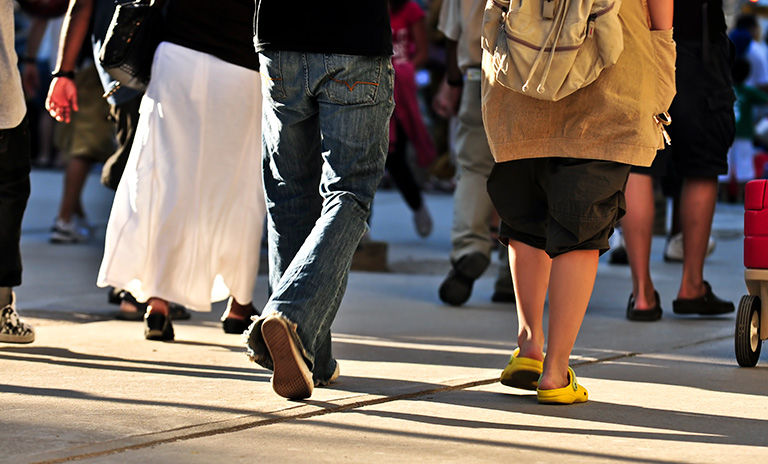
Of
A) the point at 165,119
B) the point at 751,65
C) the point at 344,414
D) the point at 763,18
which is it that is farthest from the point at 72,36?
the point at 763,18

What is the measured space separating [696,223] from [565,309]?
206 cm

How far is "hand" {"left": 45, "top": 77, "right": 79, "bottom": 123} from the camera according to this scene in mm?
4609

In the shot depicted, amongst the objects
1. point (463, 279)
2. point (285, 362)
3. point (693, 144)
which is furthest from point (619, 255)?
point (285, 362)

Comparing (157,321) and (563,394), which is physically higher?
(563,394)

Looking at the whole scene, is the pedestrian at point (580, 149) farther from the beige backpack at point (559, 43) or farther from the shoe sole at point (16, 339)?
the shoe sole at point (16, 339)

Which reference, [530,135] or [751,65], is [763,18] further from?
[530,135]

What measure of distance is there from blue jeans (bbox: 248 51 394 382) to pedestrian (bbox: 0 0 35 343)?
1119 millimetres

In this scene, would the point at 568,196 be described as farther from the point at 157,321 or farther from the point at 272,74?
the point at 157,321

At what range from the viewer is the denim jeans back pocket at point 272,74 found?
342cm

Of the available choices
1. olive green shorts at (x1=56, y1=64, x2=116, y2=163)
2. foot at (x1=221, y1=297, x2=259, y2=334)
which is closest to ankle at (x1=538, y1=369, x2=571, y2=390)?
foot at (x1=221, y1=297, x2=259, y2=334)

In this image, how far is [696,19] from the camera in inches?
204

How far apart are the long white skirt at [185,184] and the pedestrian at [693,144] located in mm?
1830

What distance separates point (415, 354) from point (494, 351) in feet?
1.06

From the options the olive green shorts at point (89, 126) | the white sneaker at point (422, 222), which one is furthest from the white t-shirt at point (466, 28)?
the white sneaker at point (422, 222)
